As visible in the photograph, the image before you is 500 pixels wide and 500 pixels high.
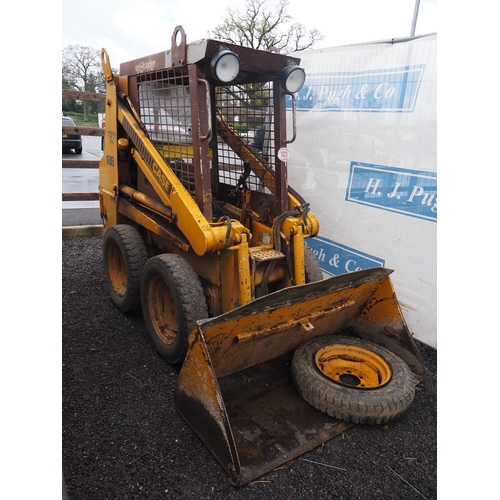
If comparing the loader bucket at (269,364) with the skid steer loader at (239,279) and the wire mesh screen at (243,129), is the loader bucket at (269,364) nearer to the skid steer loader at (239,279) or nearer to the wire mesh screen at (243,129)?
the skid steer loader at (239,279)

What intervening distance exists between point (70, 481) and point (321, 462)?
1445 mm

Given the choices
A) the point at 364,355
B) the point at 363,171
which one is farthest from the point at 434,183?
the point at 364,355

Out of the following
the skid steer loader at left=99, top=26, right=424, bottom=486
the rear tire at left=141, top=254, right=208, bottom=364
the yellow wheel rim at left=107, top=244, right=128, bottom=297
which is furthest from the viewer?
the yellow wheel rim at left=107, top=244, right=128, bottom=297

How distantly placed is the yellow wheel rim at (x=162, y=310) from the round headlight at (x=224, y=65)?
163 centimetres

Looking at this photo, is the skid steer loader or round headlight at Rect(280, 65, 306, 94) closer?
the skid steer loader

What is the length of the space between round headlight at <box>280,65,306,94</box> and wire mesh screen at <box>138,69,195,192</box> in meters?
0.75

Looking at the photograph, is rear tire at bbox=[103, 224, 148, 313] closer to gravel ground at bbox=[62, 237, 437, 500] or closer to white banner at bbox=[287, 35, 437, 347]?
gravel ground at bbox=[62, 237, 437, 500]

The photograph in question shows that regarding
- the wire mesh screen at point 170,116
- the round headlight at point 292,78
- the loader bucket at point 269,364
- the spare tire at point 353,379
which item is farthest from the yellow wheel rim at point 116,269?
the round headlight at point 292,78

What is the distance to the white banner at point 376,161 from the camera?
382 cm

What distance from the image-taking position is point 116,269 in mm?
4473

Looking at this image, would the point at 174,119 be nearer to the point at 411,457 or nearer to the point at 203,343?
the point at 203,343

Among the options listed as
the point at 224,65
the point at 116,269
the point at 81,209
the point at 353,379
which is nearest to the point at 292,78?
the point at 224,65

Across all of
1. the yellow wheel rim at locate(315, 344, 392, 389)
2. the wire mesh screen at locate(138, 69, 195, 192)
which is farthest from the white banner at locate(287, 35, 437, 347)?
the wire mesh screen at locate(138, 69, 195, 192)

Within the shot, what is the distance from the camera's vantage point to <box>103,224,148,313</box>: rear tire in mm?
Answer: 3932
